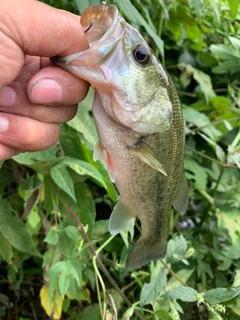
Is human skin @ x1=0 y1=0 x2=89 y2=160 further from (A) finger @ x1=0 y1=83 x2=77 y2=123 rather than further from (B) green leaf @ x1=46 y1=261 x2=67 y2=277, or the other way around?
(B) green leaf @ x1=46 y1=261 x2=67 y2=277

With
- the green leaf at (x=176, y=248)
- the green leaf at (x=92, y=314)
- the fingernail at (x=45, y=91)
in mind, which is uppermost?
the fingernail at (x=45, y=91)

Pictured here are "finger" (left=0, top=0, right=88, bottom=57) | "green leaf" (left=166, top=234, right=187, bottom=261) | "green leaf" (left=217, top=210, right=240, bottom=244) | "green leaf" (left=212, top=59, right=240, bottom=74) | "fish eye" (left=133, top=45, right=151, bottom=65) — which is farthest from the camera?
"green leaf" (left=212, top=59, right=240, bottom=74)

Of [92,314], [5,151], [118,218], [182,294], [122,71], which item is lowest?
[92,314]

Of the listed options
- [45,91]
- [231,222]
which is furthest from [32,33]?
[231,222]

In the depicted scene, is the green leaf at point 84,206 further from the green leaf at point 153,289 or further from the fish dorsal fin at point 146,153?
the fish dorsal fin at point 146,153

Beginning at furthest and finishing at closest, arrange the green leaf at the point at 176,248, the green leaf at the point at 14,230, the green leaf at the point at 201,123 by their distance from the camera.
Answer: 1. the green leaf at the point at 201,123
2. the green leaf at the point at 176,248
3. the green leaf at the point at 14,230

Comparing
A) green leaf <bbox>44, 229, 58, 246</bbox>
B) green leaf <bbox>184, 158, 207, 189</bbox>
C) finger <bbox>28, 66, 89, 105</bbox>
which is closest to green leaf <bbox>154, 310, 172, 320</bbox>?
green leaf <bbox>44, 229, 58, 246</bbox>

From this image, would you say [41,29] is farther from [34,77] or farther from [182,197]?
[182,197]

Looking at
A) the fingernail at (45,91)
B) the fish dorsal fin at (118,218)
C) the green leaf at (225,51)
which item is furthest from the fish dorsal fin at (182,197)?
the green leaf at (225,51)
